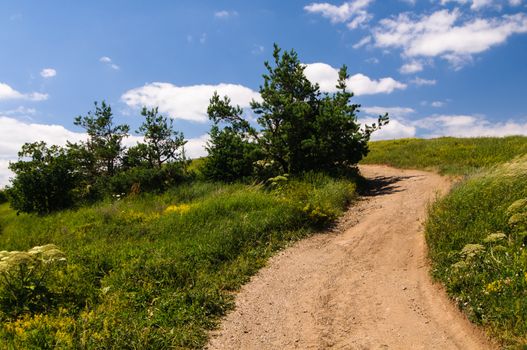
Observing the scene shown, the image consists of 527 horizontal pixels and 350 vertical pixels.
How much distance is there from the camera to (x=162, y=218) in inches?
535

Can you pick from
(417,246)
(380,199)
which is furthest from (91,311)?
(380,199)

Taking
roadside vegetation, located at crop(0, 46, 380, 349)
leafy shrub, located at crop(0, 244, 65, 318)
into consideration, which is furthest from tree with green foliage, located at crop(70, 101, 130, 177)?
leafy shrub, located at crop(0, 244, 65, 318)

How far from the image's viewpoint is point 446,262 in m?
7.75

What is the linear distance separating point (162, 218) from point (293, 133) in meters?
8.04

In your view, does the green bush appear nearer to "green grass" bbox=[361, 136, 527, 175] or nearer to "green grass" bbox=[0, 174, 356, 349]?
"green grass" bbox=[0, 174, 356, 349]

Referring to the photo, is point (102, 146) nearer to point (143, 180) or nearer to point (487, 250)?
point (143, 180)

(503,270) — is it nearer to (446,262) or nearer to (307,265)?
(446,262)

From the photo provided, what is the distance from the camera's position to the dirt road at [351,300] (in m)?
6.25

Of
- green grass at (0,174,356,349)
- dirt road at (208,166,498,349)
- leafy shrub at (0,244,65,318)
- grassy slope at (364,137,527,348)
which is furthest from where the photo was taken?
leafy shrub at (0,244,65,318)

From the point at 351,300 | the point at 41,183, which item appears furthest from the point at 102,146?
the point at 351,300

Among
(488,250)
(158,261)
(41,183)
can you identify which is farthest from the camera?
(41,183)

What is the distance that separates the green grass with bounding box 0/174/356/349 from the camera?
6574mm

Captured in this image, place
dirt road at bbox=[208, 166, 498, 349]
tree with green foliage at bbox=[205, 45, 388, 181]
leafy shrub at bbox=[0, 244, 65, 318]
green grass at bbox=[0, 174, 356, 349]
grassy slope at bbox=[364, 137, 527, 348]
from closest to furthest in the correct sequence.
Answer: grassy slope at bbox=[364, 137, 527, 348] → dirt road at bbox=[208, 166, 498, 349] → green grass at bbox=[0, 174, 356, 349] → leafy shrub at bbox=[0, 244, 65, 318] → tree with green foliage at bbox=[205, 45, 388, 181]

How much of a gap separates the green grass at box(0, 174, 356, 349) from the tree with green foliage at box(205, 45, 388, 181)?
215cm
